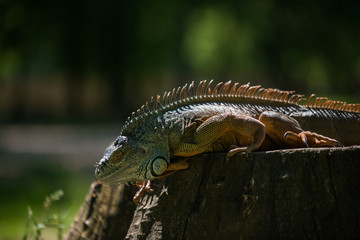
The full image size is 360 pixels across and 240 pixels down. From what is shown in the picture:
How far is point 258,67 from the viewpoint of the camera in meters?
27.5

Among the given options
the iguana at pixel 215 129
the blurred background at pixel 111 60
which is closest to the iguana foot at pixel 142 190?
the iguana at pixel 215 129

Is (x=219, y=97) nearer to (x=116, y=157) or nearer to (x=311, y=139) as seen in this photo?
(x=311, y=139)

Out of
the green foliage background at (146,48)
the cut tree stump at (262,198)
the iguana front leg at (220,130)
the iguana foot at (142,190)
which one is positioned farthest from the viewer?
the green foliage background at (146,48)

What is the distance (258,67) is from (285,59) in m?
4.72

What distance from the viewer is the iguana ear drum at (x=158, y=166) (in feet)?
12.6

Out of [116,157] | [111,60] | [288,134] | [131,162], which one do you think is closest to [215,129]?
[288,134]

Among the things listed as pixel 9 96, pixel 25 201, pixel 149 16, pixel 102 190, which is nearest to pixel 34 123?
pixel 9 96

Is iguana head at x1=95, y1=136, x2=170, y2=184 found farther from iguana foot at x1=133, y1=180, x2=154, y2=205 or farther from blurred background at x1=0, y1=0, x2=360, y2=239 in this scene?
blurred background at x1=0, y1=0, x2=360, y2=239

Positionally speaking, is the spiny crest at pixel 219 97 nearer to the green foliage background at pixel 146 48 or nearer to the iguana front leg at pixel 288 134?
the iguana front leg at pixel 288 134

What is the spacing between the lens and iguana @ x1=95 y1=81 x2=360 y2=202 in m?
3.88

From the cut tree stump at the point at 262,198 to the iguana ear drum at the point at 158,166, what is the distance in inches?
Result: 10.1

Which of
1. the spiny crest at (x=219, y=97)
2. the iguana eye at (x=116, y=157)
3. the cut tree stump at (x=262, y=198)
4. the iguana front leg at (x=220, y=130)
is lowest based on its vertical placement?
the cut tree stump at (x=262, y=198)

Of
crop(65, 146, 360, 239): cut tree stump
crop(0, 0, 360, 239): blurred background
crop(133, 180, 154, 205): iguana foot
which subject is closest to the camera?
crop(65, 146, 360, 239): cut tree stump

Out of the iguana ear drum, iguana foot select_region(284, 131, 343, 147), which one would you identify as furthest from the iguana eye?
iguana foot select_region(284, 131, 343, 147)
